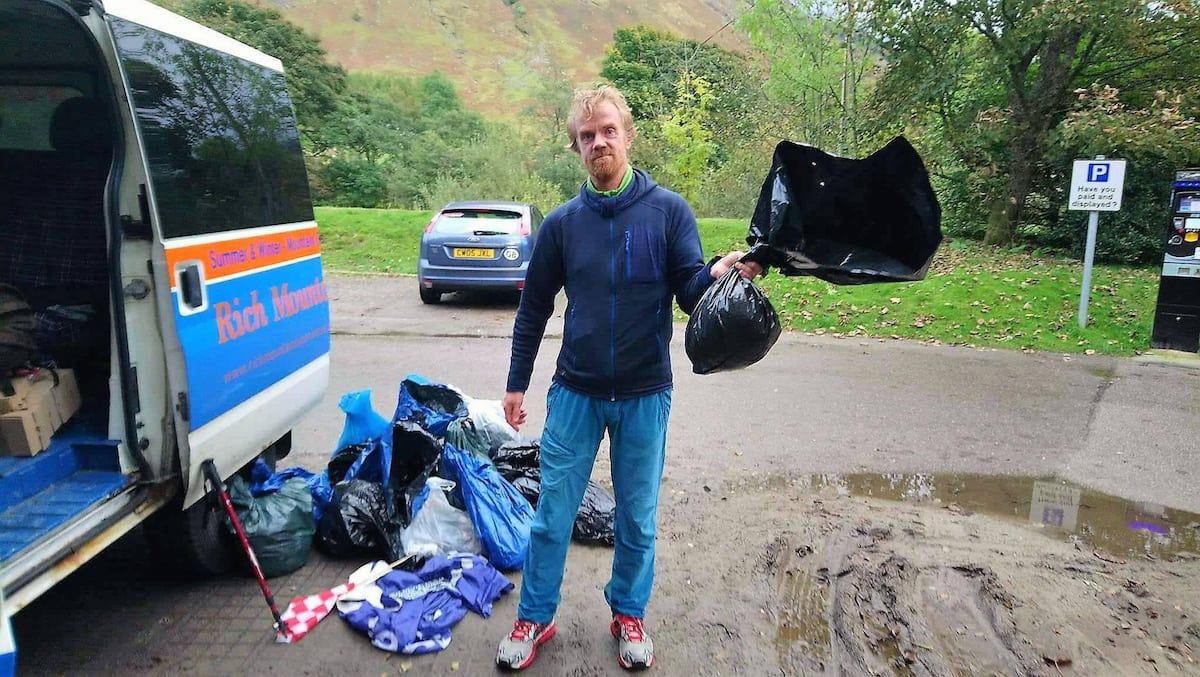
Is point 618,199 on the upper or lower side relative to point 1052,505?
upper

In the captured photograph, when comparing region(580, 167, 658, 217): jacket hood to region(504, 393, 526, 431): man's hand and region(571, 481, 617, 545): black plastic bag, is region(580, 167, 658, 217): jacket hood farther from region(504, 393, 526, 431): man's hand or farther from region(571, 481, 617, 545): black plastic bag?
region(571, 481, 617, 545): black plastic bag

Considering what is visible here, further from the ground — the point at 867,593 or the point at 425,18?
the point at 425,18

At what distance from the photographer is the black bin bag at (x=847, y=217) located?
8.25ft

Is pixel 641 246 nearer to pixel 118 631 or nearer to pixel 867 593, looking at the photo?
pixel 867 593

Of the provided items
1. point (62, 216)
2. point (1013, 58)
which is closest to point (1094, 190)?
point (1013, 58)

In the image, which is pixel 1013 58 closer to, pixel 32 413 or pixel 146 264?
pixel 146 264

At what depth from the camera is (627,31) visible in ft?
185

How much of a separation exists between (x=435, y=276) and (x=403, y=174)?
21121mm

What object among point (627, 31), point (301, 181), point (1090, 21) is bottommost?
point (301, 181)

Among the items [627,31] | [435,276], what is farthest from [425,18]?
[435,276]

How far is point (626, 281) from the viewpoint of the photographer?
2654mm

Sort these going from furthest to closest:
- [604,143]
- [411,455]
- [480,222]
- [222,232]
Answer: [480,222]
[411,455]
[222,232]
[604,143]

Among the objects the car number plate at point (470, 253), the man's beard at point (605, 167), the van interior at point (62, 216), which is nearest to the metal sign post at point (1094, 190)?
the car number plate at point (470, 253)

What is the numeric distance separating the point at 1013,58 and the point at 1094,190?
552 centimetres
